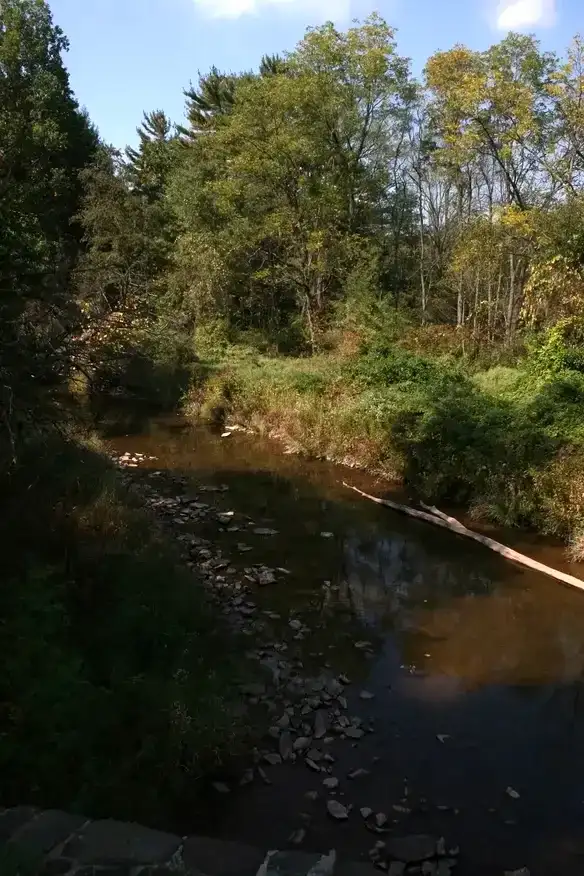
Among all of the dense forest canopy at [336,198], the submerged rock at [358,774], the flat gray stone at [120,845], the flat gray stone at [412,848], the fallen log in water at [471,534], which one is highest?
the dense forest canopy at [336,198]

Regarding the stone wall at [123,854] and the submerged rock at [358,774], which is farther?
the submerged rock at [358,774]

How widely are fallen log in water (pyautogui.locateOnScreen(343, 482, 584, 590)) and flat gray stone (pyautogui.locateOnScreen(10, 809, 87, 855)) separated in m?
8.25

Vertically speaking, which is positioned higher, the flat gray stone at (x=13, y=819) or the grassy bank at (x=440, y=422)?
the grassy bank at (x=440, y=422)

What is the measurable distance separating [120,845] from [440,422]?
12.1m

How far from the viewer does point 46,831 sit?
3980 mm

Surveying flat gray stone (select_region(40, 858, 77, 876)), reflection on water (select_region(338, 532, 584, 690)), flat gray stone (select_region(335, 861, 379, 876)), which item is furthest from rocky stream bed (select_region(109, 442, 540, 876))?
flat gray stone (select_region(40, 858, 77, 876))

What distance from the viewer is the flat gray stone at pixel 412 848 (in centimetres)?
525

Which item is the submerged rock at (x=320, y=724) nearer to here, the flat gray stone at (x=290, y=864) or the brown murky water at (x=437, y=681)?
the brown murky water at (x=437, y=681)

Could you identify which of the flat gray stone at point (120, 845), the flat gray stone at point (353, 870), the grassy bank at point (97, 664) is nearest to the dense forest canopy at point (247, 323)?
the grassy bank at point (97, 664)

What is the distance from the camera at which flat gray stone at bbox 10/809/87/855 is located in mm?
3832

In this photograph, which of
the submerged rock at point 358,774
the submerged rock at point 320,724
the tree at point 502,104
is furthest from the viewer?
the tree at point 502,104

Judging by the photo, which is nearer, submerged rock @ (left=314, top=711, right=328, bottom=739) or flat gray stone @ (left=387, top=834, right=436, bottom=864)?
flat gray stone @ (left=387, top=834, right=436, bottom=864)

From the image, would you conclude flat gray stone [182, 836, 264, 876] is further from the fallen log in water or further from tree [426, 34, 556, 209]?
tree [426, 34, 556, 209]

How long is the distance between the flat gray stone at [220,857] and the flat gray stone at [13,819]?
3.32 feet
